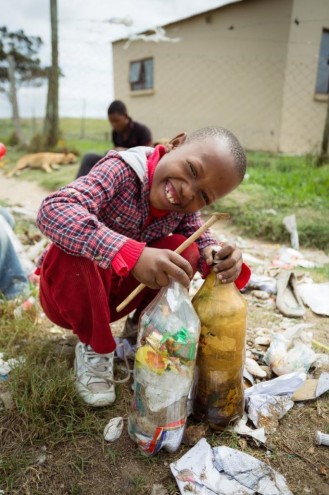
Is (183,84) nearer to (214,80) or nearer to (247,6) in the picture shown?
(214,80)

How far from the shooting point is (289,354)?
173 cm

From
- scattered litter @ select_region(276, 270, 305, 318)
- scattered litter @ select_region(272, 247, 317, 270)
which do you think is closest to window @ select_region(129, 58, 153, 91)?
scattered litter @ select_region(272, 247, 317, 270)

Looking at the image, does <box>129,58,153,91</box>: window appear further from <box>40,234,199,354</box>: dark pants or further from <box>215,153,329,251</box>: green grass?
<box>40,234,199,354</box>: dark pants

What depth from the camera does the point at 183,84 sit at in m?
10.0

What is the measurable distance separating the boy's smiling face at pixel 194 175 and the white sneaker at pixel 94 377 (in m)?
0.66

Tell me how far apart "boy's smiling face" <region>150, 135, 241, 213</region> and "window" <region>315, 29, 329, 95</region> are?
8.36 metres

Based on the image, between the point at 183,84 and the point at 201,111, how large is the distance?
979 mm

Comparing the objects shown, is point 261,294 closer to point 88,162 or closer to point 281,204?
point 281,204

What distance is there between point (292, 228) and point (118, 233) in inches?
101

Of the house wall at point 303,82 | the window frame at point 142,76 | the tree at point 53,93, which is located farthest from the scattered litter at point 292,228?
the window frame at point 142,76

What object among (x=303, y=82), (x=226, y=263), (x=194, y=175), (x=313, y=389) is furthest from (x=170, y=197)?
(x=303, y=82)

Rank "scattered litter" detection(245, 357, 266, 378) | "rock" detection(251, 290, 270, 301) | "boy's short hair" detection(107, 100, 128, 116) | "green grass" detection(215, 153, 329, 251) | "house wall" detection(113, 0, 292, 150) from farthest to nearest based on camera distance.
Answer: "house wall" detection(113, 0, 292, 150) → "boy's short hair" detection(107, 100, 128, 116) → "green grass" detection(215, 153, 329, 251) → "rock" detection(251, 290, 270, 301) → "scattered litter" detection(245, 357, 266, 378)

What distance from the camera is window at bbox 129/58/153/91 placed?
1112 cm

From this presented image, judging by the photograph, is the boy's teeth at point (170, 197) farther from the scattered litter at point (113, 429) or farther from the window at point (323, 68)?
the window at point (323, 68)
